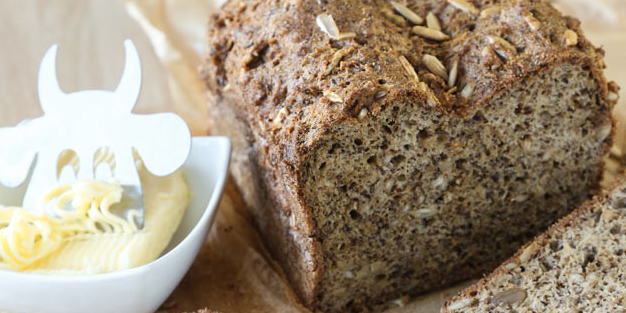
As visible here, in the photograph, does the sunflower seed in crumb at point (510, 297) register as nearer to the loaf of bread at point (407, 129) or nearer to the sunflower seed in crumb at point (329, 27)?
the loaf of bread at point (407, 129)

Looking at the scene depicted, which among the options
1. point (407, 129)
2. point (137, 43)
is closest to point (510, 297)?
point (407, 129)

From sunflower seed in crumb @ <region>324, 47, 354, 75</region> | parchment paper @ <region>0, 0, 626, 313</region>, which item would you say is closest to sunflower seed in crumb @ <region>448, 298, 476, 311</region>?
sunflower seed in crumb @ <region>324, 47, 354, 75</region>

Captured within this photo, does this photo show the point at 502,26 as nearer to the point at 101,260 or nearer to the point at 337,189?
the point at 337,189

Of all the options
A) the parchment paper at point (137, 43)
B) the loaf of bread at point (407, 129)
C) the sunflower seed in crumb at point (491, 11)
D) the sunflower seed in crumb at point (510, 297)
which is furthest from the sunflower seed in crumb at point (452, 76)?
the parchment paper at point (137, 43)

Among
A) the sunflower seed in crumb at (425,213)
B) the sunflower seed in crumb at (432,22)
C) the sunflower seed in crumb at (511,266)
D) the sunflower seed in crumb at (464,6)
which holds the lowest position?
the sunflower seed in crumb at (511,266)

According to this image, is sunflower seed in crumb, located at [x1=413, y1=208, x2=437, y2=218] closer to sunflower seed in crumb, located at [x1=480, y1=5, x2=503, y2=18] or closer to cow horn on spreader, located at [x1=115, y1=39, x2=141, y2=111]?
sunflower seed in crumb, located at [x1=480, y1=5, x2=503, y2=18]
